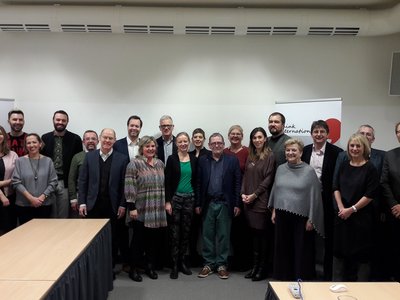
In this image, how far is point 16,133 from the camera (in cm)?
405

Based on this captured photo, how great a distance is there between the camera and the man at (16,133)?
394 cm

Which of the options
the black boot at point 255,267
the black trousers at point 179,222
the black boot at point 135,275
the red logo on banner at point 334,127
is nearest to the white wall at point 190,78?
the red logo on banner at point 334,127

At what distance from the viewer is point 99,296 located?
282 centimetres

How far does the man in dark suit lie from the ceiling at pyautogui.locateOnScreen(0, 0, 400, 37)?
5.87 feet

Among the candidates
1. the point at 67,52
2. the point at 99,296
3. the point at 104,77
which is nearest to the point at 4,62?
the point at 67,52

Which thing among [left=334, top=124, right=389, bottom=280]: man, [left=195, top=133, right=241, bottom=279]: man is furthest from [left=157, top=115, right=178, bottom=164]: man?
[left=334, top=124, right=389, bottom=280]: man

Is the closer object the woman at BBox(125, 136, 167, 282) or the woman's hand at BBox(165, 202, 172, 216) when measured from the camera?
the woman at BBox(125, 136, 167, 282)

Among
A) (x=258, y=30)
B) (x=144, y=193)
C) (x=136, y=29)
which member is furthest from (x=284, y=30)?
(x=144, y=193)

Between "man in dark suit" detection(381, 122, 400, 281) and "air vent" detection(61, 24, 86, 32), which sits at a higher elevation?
"air vent" detection(61, 24, 86, 32)

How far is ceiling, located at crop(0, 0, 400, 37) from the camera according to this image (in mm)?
4250

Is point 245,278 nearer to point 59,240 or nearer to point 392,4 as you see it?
point 59,240

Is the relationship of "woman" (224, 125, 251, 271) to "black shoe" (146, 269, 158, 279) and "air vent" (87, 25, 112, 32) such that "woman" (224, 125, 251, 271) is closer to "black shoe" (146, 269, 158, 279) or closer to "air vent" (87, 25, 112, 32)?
"black shoe" (146, 269, 158, 279)

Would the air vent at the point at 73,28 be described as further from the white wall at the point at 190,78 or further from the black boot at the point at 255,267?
the black boot at the point at 255,267

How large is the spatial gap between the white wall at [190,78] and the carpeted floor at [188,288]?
1994mm
